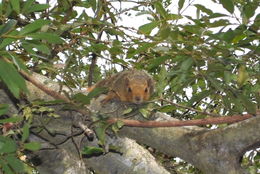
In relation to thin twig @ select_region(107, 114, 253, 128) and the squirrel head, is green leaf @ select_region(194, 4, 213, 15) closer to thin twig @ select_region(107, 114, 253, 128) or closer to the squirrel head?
thin twig @ select_region(107, 114, 253, 128)

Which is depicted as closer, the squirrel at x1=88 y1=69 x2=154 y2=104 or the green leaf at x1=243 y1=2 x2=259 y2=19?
the green leaf at x1=243 y1=2 x2=259 y2=19

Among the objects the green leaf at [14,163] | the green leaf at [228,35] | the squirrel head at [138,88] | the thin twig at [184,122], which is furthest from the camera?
the squirrel head at [138,88]

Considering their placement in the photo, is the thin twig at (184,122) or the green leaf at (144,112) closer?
the thin twig at (184,122)

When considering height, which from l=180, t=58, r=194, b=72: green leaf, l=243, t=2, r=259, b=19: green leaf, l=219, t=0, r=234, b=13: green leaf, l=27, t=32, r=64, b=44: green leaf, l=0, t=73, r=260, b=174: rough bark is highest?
l=219, t=0, r=234, b=13: green leaf

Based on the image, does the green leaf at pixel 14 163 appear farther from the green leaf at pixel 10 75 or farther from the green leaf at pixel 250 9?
the green leaf at pixel 250 9

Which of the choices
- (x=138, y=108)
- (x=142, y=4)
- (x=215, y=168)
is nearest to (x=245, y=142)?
(x=215, y=168)

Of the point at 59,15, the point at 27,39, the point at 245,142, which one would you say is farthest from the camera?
the point at 59,15

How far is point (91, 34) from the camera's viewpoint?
438 cm

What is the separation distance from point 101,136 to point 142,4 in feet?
5.60

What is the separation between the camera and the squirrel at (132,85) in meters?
4.75

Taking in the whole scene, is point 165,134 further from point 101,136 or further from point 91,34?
point 91,34

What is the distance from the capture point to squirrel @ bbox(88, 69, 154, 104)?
15.6ft

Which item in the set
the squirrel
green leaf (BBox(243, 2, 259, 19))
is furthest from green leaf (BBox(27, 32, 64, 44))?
the squirrel

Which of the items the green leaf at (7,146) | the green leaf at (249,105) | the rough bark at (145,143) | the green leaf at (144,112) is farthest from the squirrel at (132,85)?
the green leaf at (7,146)
